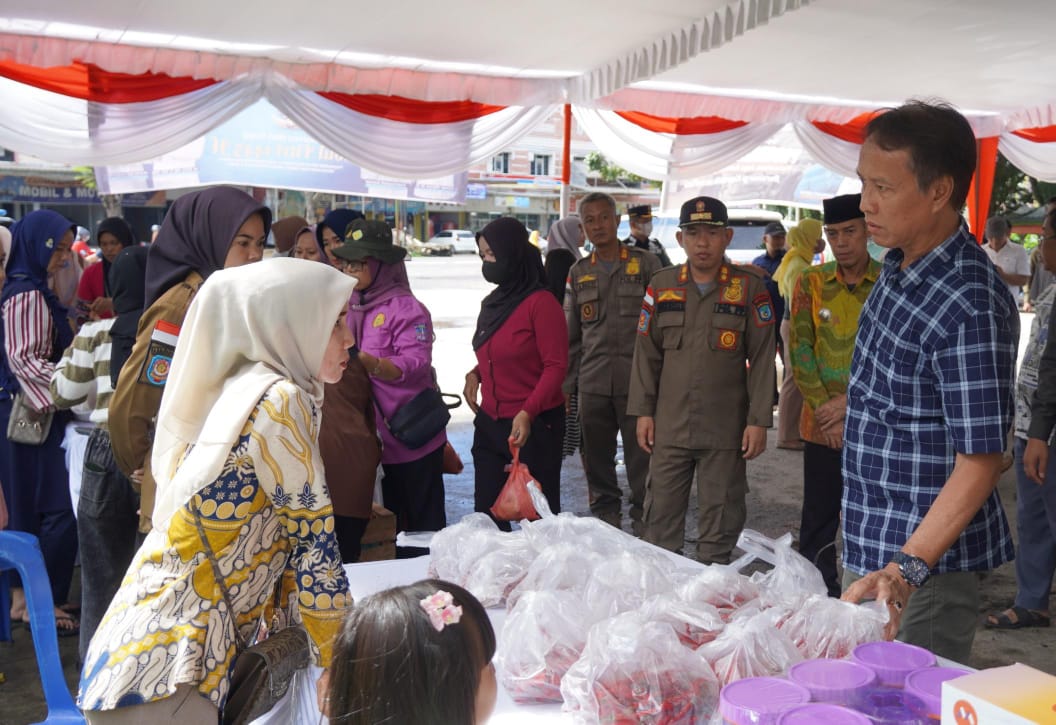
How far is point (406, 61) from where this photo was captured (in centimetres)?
579

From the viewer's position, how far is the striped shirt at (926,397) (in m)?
1.74

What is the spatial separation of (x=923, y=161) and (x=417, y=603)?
4.33 feet

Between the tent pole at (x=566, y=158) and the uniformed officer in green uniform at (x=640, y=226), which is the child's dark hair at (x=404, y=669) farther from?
the uniformed officer in green uniform at (x=640, y=226)

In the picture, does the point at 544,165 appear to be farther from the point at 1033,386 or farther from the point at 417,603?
the point at 417,603

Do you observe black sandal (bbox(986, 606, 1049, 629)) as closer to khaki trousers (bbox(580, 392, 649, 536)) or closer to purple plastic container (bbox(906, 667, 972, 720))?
khaki trousers (bbox(580, 392, 649, 536))

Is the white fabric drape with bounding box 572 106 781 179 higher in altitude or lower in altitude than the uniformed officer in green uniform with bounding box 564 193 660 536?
higher

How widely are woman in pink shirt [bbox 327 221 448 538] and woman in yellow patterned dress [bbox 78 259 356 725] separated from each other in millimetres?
1848

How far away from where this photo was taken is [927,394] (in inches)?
72.4

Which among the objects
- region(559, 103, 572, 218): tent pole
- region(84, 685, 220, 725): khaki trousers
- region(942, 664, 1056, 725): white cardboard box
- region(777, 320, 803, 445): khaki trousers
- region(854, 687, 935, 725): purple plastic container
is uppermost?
region(559, 103, 572, 218): tent pole

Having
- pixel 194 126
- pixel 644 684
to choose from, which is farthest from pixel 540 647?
pixel 194 126

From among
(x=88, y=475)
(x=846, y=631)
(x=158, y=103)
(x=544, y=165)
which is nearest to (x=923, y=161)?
(x=846, y=631)

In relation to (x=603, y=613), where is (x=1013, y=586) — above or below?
below

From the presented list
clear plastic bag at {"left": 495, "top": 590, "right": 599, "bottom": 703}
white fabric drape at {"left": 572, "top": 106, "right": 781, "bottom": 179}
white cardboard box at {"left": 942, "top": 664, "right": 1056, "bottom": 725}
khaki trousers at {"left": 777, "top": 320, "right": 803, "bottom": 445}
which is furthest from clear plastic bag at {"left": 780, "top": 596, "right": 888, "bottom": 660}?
white fabric drape at {"left": 572, "top": 106, "right": 781, "bottom": 179}

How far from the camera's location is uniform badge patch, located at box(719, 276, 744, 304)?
12.8 ft
